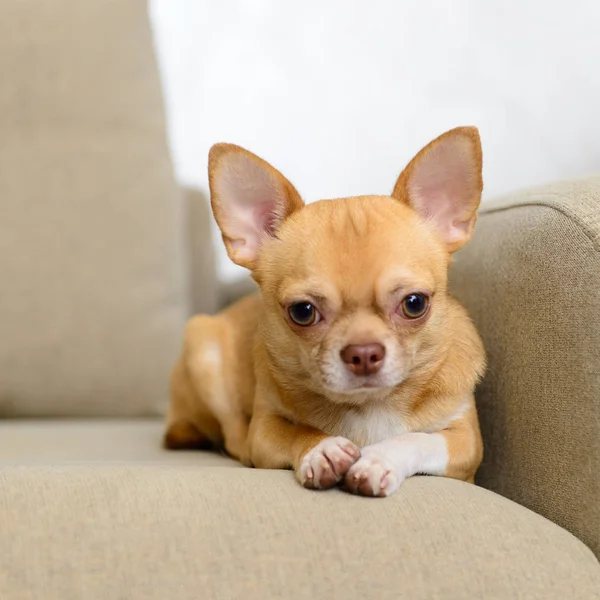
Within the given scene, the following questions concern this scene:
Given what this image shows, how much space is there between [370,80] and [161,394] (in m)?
1.09

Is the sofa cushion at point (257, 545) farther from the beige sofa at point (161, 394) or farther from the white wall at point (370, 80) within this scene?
the white wall at point (370, 80)

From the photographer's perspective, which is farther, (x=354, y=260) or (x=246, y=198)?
(x=246, y=198)

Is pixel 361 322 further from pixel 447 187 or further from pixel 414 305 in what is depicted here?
pixel 447 187

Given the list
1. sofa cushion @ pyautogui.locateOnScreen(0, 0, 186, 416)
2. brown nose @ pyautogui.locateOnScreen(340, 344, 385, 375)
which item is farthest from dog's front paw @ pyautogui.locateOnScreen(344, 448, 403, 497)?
sofa cushion @ pyautogui.locateOnScreen(0, 0, 186, 416)

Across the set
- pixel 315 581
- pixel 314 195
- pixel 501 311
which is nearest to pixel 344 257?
pixel 501 311

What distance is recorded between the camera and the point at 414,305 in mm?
1083

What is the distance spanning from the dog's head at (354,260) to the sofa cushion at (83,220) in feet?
1.91

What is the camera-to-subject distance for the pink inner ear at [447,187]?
116 cm

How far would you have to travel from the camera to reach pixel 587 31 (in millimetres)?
2201

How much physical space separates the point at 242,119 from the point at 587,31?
1024 millimetres

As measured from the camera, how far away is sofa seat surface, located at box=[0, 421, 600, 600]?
0.79 meters

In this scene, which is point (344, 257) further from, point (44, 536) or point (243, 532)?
point (44, 536)

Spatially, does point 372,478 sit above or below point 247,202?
below

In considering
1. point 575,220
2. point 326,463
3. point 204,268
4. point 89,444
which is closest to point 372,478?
point 326,463
